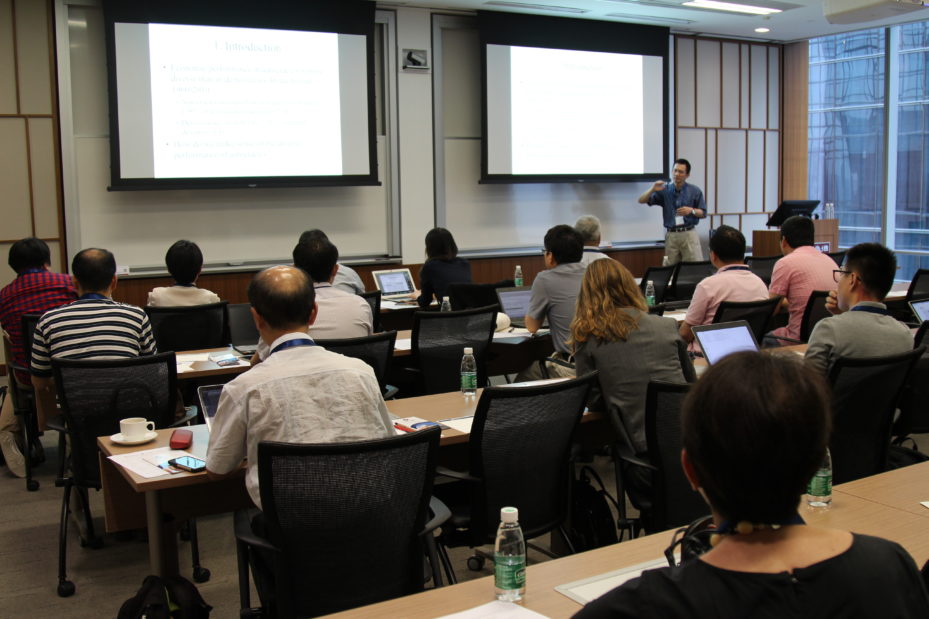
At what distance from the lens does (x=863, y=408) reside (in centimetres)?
335

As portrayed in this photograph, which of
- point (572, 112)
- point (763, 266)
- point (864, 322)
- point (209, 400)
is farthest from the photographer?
point (572, 112)

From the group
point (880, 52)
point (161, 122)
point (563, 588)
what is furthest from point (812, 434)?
point (880, 52)

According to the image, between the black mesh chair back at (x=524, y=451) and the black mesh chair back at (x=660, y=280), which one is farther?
the black mesh chair back at (x=660, y=280)

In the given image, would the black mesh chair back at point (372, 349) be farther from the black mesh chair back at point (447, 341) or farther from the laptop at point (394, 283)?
the laptop at point (394, 283)

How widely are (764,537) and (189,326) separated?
4395mm

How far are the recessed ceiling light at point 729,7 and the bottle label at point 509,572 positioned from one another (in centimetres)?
876

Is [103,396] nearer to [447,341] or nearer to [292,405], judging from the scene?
[292,405]

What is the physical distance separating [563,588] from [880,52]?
40.6 ft

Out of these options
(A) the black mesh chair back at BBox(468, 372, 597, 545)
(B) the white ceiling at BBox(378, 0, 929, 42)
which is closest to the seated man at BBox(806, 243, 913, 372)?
(A) the black mesh chair back at BBox(468, 372, 597, 545)

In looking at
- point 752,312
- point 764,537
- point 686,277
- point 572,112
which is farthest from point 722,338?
point 572,112

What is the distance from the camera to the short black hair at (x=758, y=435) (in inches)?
46.8

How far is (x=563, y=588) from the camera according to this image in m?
1.92

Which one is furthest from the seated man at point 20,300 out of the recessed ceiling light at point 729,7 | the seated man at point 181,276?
the recessed ceiling light at point 729,7

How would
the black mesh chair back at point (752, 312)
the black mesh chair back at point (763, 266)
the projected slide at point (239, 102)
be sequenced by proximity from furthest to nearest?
the projected slide at point (239, 102)
the black mesh chair back at point (763, 266)
the black mesh chair back at point (752, 312)
